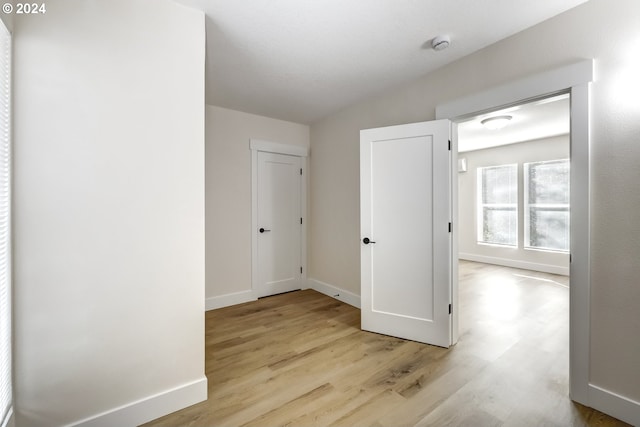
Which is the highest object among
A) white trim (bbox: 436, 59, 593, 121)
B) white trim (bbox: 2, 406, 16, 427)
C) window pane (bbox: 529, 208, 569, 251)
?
white trim (bbox: 436, 59, 593, 121)

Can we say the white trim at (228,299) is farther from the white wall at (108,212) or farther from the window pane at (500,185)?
the window pane at (500,185)

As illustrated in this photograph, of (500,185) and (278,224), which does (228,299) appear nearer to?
(278,224)

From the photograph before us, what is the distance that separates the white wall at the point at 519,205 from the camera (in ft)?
16.7

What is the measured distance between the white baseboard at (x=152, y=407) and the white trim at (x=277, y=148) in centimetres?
285

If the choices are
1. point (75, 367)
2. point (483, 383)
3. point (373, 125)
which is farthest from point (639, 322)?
point (75, 367)

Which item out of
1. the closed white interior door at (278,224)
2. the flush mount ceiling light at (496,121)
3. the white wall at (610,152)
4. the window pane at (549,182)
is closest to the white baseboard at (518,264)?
the window pane at (549,182)

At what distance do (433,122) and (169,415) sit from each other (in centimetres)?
293

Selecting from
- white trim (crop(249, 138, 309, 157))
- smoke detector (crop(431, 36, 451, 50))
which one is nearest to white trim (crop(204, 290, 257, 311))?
white trim (crop(249, 138, 309, 157))

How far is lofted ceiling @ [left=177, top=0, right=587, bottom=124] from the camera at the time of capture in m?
1.78

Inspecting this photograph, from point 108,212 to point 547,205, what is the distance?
674 cm

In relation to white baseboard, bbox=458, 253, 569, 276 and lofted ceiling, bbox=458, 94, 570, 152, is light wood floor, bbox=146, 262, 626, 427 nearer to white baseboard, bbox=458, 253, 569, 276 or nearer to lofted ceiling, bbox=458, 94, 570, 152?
white baseboard, bbox=458, 253, 569, 276

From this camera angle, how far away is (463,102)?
7.70ft

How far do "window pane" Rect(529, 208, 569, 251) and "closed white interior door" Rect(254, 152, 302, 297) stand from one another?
4.74 m

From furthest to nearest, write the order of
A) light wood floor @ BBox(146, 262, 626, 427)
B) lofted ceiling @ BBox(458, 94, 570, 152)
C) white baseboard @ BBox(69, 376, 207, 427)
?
1. lofted ceiling @ BBox(458, 94, 570, 152)
2. light wood floor @ BBox(146, 262, 626, 427)
3. white baseboard @ BBox(69, 376, 207, 427)
